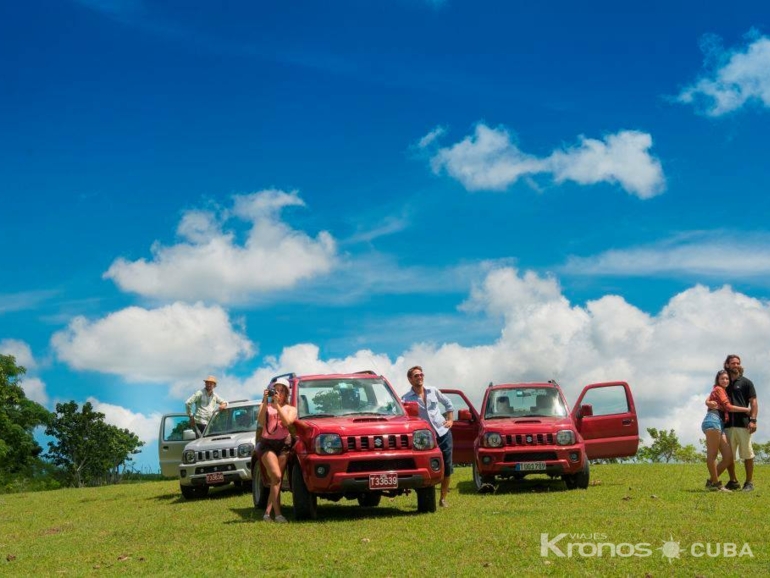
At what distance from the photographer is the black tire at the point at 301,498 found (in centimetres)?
1170

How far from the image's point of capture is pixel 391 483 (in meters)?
11.4

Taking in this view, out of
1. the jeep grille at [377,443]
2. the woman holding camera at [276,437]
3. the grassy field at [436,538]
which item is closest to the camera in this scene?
the grassy field at [436,538]

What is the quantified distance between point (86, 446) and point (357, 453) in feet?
214

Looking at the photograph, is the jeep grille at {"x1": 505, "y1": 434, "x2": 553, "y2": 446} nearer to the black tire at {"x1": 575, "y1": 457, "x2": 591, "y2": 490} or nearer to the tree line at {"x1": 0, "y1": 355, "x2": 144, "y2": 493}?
the black tire at {"x1": 575, "y1": 457, "x2": 591, "y2": 490}

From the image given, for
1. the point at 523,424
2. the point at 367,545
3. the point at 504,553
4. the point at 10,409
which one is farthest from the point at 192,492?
the point at 10,409

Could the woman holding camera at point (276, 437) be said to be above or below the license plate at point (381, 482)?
above

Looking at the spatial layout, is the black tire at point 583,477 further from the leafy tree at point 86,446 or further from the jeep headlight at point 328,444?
the leafy tree at point 86,446

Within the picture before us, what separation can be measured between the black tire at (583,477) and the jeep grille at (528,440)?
80 centimetres

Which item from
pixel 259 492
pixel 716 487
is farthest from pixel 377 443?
pixel 716 487

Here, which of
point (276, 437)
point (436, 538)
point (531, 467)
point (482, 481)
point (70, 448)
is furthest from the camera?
point (70, 448)

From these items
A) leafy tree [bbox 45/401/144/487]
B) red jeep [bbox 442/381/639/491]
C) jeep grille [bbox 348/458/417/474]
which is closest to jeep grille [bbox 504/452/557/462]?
red jeep [bbox 442/381/639/491]

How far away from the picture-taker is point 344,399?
41.6ft

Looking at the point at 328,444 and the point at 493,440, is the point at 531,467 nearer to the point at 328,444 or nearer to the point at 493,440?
the point at 493,440

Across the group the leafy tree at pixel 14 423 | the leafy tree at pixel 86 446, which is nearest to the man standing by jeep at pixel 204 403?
the leafy tree at pixel 14 423
